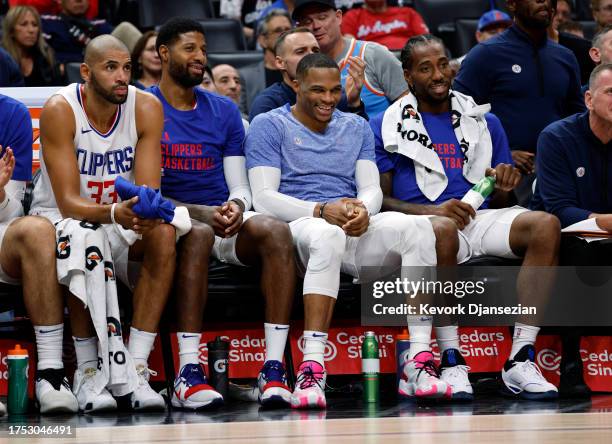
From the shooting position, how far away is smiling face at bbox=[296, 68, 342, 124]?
543 centimetres

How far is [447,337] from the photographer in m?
5.13

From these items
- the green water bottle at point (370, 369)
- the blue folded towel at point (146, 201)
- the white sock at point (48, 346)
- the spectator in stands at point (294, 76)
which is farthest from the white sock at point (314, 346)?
the spectator in stands at point (294, 76)

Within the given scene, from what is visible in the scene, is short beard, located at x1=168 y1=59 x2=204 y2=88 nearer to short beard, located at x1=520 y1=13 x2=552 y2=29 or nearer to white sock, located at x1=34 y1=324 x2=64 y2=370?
white sock, located at x1=34 y1=324 x2=64 y2=370

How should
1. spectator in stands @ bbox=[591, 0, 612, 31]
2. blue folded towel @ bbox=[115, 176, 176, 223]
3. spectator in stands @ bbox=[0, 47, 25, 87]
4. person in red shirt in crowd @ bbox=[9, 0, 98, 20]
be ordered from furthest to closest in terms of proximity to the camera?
1. person in red shirt in crowd @ bbox=[9, 0, 98, 20]
2. spectator in stands @ bbox=[591, 0, 612, 31]
3. spectator in stands @ bbox=[0, 47, 25, 87]
4. blue folded towel @ bbox=[115, 176, 176, 223]

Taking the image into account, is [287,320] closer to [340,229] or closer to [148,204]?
[340,229]

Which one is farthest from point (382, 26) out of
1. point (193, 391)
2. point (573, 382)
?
point (193, 391)

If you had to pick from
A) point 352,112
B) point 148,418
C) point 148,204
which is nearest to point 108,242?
point 148,204

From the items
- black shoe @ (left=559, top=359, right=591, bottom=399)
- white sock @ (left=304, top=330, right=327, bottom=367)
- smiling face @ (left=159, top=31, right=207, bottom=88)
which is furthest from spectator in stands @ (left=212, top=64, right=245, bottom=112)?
black shoe @ (left=559, top=359, right=591, bottom=399)

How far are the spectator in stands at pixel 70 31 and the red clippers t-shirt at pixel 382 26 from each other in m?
1.89

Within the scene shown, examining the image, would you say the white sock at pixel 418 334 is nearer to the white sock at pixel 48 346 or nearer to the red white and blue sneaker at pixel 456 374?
the red white and blue sneaker at pixel 456 374

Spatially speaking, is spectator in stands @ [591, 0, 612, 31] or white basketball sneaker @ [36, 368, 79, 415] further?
spectator in stands @ [591, 0, 612, 31]

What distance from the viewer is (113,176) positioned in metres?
5.13

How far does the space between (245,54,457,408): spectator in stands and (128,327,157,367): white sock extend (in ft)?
2.12

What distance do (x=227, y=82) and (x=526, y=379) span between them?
3.23 metres
